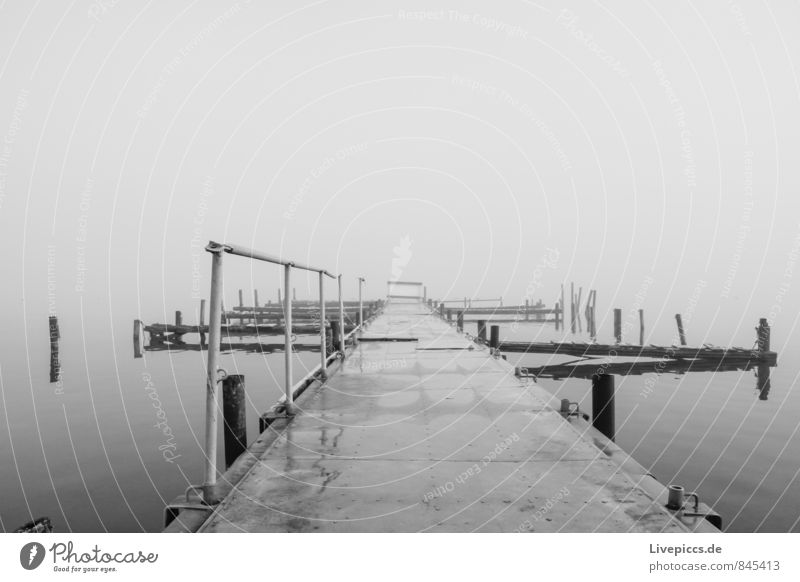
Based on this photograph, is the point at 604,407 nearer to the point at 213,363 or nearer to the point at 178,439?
the point at 213,363

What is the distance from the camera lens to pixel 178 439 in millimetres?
11992

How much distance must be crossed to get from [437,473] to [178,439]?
32.6 ft

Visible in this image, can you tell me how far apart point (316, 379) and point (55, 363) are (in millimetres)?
22268

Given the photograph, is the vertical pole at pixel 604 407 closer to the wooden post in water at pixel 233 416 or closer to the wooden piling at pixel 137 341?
the wooden post in water at pixel 233 416

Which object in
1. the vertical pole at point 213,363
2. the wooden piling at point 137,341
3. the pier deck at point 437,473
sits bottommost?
the wooden piling at point 137,341

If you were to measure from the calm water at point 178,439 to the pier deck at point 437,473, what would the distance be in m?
4.54

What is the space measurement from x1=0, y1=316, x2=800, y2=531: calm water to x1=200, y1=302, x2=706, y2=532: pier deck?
A: 4535 millimetres

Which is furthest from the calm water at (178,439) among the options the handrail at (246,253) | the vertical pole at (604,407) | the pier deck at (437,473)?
the handrail at (246,253)

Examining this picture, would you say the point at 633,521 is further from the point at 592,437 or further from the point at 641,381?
the point at 641,381

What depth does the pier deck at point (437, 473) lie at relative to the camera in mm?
3137

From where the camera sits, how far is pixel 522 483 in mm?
3666

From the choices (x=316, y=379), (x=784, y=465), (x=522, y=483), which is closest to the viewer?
(x=522, y=483)

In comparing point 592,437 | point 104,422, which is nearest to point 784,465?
point 592,437

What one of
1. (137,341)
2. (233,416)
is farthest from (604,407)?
(137,341)
